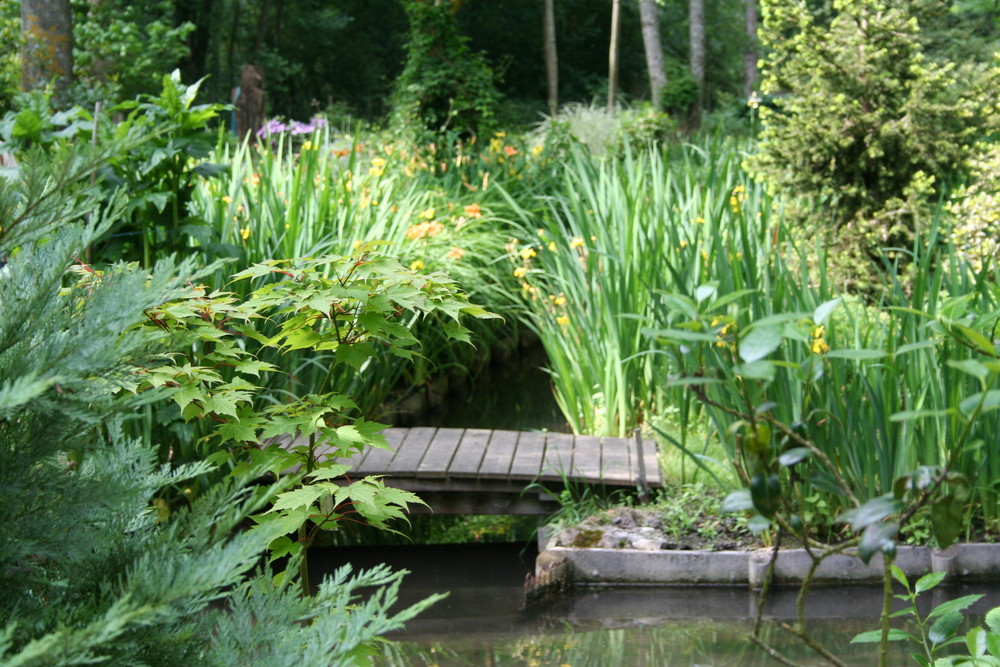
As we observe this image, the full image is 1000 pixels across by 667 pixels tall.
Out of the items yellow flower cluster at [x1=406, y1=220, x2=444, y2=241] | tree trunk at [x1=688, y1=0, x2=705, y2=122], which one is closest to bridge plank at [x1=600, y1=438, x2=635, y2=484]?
yellow flower cluster at [x1=406, y1=220, x2=444, y2=241]

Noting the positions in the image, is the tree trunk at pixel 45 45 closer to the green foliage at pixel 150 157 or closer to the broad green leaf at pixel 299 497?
the green foliage at pixel 150 157

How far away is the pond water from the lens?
2811 mm

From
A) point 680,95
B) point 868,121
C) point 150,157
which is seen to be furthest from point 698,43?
point 150,157

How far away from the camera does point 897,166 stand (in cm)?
500

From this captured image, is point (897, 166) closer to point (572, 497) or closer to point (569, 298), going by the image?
point (569, 298)

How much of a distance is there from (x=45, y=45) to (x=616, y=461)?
5121 mm

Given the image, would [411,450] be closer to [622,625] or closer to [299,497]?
[622,625]

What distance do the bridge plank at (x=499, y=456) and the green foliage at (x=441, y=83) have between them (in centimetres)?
557

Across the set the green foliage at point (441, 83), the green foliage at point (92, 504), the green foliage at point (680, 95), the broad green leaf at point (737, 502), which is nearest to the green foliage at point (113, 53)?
the green foliage at point (441, 83)

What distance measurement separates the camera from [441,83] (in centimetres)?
962

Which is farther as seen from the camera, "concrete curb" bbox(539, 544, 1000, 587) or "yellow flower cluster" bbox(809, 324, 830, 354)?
"concrete curb" bbox(539, 544, 1000, 587)

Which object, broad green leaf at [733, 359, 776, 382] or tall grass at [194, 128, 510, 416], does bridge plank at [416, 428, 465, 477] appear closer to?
tall grass at [194, 128, 510, 416]

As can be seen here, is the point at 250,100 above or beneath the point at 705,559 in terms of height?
above

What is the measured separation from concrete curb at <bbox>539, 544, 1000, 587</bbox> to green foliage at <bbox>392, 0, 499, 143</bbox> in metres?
6.66
